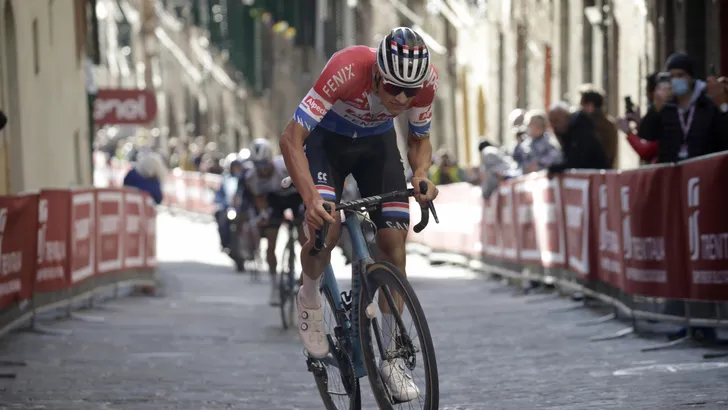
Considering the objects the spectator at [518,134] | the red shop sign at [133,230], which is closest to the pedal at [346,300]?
the spectator at [518,134]

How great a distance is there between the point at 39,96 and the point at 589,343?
14.3 m

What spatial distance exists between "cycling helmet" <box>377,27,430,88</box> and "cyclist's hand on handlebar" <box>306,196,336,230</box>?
0.65 m

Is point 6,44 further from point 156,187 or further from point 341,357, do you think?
point 341,357

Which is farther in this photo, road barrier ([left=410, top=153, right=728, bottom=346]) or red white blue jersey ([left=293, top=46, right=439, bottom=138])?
road barrier ([left=410, top=153, right=728, bottom=346])

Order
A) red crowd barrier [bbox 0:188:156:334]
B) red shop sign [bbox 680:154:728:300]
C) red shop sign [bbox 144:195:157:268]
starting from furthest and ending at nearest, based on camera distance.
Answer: red shop sign [bbox 144:195:157:268] → red crowd barrier [bbox 0:188:156:334] → red shop sign [bbox 680:154:728:300]

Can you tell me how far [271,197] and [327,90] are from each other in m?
8.75

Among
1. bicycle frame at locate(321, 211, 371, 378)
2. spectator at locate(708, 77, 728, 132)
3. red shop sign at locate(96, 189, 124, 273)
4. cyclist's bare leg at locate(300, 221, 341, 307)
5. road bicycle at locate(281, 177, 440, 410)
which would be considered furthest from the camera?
red shop sign at locate(96, 189, 124, 273)

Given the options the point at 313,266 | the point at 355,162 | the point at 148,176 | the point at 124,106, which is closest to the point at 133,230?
the point at 148,176

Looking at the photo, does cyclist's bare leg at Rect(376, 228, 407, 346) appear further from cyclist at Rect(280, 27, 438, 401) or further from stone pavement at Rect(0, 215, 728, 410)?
stone pavement at Rect(0, 215, 728, 410)

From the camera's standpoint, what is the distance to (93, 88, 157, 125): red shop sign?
32000 mm

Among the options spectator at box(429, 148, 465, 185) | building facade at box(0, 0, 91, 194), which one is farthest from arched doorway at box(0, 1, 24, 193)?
spectator at box(429, 148, 465, 185)

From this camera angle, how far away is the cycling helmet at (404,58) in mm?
7875

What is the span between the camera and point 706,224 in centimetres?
1180

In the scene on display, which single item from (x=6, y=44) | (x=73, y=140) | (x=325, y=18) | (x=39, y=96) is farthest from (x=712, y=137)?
(x=325, y=18)
